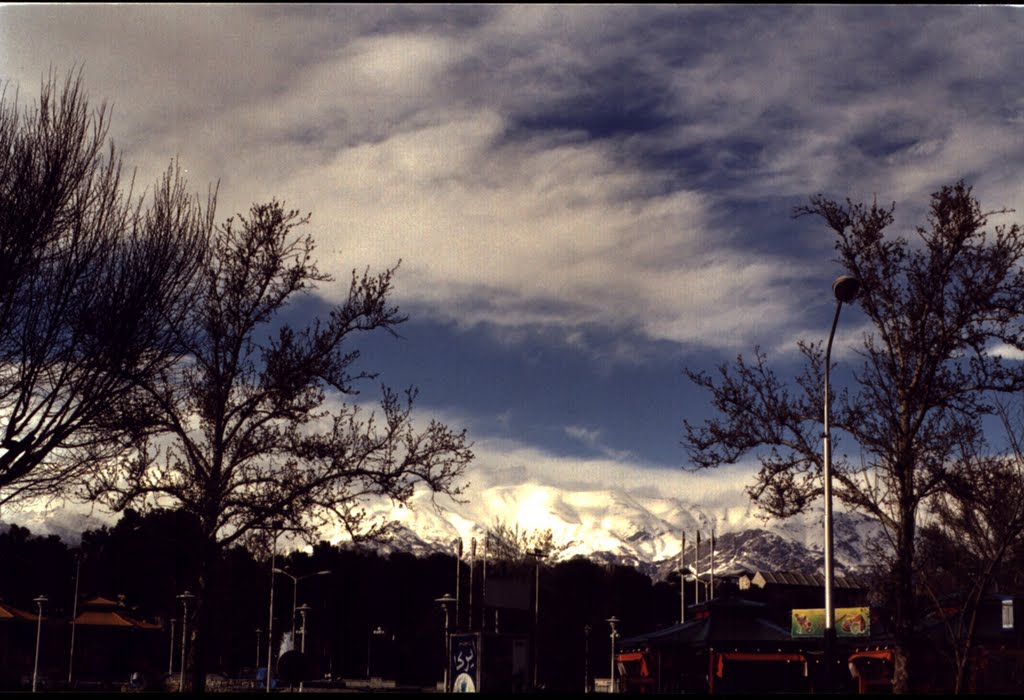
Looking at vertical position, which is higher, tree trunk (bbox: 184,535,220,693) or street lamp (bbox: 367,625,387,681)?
tree trunk (bbox: 184,535,220,693)

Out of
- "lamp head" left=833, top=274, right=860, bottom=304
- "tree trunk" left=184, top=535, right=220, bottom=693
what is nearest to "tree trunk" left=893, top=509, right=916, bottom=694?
"lamp head" left=833, top=274, right=860, bottom=304

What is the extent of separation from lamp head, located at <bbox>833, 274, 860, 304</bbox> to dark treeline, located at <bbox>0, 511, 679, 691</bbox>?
67.1 meters

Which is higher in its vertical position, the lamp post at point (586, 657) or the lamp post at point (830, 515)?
the lamp post at point (830, 515)

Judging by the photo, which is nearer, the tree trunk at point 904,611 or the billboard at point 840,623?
the tree trunk at point 904,611

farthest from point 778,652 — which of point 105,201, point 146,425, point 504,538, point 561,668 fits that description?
point 504,538

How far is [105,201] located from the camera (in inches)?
887

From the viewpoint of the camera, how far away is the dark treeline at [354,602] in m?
92.4

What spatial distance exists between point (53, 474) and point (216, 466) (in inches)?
143

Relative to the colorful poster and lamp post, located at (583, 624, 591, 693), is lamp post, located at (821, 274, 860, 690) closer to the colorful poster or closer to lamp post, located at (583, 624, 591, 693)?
the colorful poster

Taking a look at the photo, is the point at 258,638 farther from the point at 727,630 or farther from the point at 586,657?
the point at 727,630

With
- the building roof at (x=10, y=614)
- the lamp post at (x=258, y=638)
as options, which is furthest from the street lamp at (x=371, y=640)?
the building roof at (x=10, y=614)

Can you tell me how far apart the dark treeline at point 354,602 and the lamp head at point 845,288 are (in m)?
67.1

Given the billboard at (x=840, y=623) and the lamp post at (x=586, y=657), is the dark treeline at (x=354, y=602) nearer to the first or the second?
the lamp post at (x=586, y=657)

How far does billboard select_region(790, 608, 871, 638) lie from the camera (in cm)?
4572
